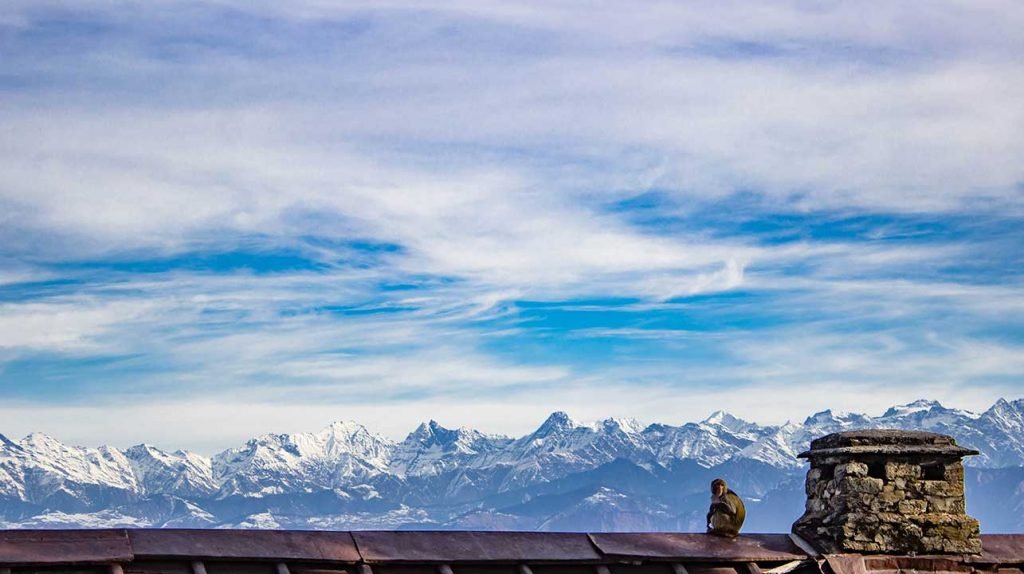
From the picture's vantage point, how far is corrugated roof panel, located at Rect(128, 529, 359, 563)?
1772 centimetres

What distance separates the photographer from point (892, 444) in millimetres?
22109

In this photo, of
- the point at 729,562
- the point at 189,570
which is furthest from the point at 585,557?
the point at 189,570

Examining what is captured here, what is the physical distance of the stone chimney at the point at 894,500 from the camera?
2181 cm

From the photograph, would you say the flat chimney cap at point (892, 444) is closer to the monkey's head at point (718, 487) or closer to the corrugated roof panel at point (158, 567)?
the monkey's head at point (718, 487)

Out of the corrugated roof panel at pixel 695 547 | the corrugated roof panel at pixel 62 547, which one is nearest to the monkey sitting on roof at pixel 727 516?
the corrugated roof panel at pixel 695 547

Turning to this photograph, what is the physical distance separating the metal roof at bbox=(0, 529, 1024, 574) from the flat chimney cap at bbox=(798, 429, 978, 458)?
60.8 inches

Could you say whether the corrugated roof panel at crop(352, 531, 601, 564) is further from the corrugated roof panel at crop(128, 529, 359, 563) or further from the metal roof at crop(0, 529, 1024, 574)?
the corrugated roof panel at crop(128, 529, 359, 563)

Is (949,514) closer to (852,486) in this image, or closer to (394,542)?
(852,486)

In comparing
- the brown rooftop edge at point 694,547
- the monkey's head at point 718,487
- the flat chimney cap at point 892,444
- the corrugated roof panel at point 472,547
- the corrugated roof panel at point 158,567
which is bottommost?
the corrugated roof panel at point 158,567

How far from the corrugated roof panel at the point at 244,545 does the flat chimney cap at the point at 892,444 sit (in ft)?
25.7

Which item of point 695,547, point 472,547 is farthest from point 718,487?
point 472,547

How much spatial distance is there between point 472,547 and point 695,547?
3.37 meters

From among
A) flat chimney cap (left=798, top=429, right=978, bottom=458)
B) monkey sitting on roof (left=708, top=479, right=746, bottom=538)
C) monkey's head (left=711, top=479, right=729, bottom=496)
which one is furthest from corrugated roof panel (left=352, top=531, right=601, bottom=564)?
flat chimney cap (left=798, top=429, right=978, bottom=458)

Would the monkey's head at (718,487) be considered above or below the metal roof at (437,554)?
above
